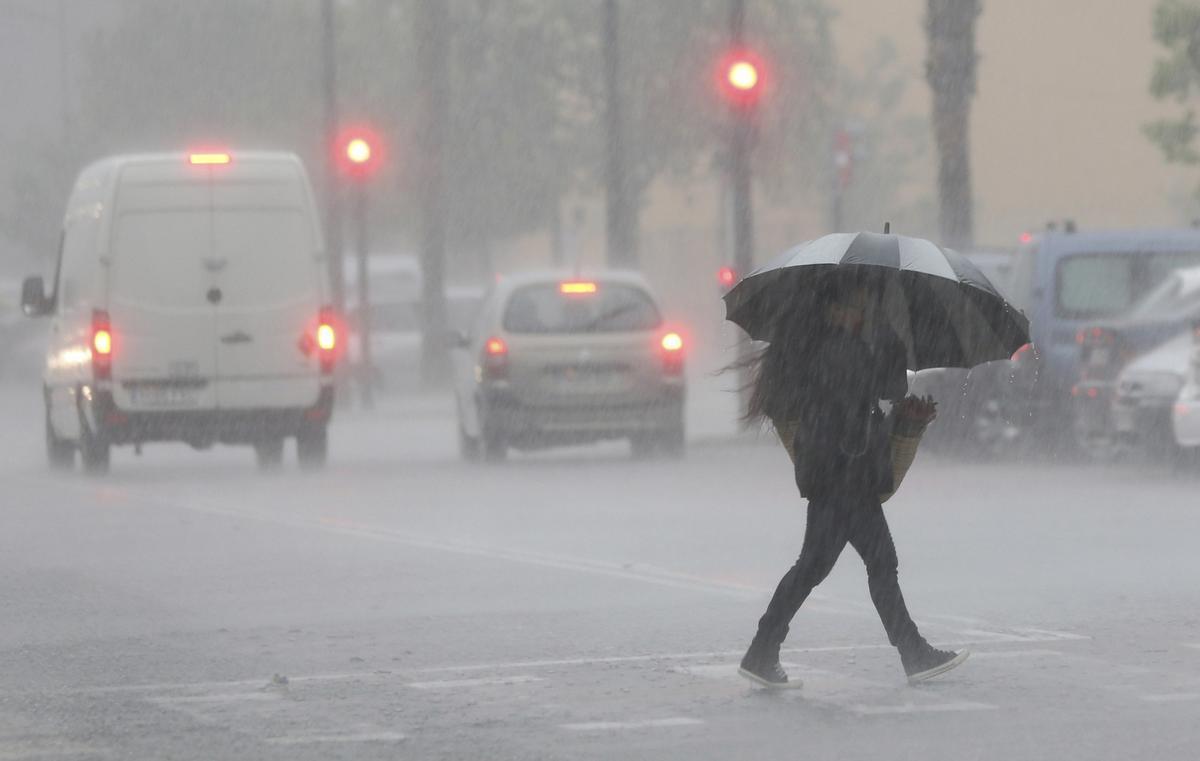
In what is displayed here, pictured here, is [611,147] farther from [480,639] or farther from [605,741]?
[605,741]

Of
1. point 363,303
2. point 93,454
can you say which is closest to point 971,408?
point 93,454

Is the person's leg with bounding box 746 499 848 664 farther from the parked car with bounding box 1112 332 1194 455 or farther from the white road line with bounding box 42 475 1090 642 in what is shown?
the parked car with bounding box 1112 332 1194 455

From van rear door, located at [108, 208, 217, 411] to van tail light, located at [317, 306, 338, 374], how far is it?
0.84 metres

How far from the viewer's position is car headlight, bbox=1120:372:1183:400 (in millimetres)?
19422

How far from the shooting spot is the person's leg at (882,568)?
31.0 feet

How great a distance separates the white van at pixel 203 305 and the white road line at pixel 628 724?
13.8 m

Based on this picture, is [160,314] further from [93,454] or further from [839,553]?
[839,553]

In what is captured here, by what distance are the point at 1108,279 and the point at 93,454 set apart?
27.1 feet

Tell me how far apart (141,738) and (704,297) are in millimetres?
61374

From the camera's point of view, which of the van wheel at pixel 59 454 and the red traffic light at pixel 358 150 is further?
the red traffic light at pixel 358 150

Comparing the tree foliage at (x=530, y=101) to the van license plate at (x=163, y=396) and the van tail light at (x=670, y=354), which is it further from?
the van license plate at (x=163, y=396)

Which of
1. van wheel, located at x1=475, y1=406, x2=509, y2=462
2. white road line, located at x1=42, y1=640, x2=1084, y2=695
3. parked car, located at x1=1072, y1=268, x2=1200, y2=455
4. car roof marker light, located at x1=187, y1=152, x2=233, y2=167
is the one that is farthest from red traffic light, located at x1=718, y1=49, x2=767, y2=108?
white road line, located at x1=42, y1=640, x2=1084, y2=695

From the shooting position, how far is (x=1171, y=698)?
9094 mm

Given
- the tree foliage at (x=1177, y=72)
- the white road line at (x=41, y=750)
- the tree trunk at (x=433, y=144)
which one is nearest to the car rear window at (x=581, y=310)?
the white road line at (x=41, y=750)
